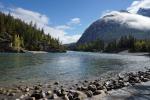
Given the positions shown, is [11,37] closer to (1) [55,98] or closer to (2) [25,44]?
(2) [25,44]

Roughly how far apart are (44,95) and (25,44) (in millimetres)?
178182

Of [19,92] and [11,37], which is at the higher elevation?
[11,37]

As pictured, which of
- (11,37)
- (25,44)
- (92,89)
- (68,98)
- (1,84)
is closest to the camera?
(68,98)

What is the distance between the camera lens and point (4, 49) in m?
163

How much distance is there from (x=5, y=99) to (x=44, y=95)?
123 inches

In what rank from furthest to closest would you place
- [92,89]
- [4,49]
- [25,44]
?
1. [25,44]
2. [4,49]
3. [92,89]

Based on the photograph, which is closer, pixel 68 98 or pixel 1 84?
pixel 68 98

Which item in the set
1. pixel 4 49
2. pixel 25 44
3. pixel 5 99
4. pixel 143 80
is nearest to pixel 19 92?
pixel 5 99

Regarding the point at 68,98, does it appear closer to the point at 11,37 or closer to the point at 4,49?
the point at 4,49

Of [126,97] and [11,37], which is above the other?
[11,37]

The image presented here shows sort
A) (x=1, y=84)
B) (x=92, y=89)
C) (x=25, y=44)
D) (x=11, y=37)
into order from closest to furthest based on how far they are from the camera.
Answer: (x=92, y=89) → (x=1, y=84) → (x=11, y=37) → (x=25, y=44)

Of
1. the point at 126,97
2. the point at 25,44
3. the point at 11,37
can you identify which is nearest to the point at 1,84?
the point at 126,97

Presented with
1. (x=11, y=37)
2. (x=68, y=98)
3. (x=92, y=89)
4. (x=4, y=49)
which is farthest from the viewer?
(x=11, y=37)

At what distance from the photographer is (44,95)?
22516 mm
